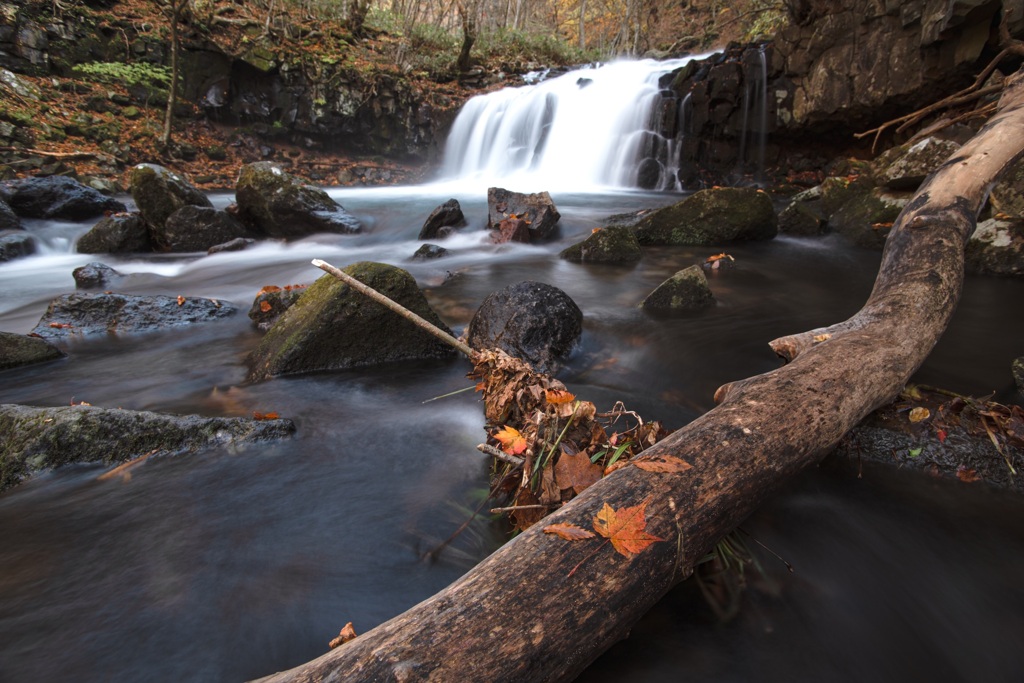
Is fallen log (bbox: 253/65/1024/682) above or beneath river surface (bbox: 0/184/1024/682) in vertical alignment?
above

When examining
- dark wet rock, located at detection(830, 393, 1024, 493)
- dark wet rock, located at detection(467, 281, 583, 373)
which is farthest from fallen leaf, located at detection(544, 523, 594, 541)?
dark wet rock, located at detection(467, 281, 583, 373)

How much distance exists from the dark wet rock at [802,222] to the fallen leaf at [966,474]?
24.0 feet

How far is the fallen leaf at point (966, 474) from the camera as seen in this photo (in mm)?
2887

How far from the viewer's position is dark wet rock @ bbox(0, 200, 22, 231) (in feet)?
30.6

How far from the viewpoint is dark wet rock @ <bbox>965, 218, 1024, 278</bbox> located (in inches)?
267

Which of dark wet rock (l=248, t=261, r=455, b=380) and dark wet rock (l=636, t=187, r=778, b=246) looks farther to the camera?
dark wet rock (l=636, t=187, r=778, b=246)

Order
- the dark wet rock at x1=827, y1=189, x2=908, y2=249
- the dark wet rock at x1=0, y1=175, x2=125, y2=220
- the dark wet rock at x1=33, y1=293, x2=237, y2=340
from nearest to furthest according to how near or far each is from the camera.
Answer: the dark wet rock at x1=33, y1=293, x2=237, y2=340 < the dark wet rock at x1=827, y1=189, x2=908, y2=249 < the dark wet rock at x1=0, y1=175, x2=125, y2=220

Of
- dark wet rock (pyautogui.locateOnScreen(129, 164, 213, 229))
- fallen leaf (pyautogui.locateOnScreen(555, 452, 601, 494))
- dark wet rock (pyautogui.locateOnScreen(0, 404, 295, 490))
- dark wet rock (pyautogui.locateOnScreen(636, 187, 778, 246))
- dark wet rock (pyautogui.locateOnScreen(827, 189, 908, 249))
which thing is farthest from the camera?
dark wet rock (pyautogui.locateOnScreen(636, 187, 778, 246))

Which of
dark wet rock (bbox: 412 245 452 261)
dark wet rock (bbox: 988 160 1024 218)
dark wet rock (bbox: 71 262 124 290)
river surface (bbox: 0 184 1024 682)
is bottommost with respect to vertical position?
dark wet rock (bbox: 71 262 124 290)

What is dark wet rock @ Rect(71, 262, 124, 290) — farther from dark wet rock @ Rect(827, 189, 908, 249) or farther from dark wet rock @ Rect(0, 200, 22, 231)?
dark wet rock @ Rect(827, 189, 908, 249)

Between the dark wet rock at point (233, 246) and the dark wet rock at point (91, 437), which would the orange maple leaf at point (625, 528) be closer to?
the dark wet rock at point (91, 437)

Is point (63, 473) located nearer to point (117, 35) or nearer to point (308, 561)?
point (308, 561)

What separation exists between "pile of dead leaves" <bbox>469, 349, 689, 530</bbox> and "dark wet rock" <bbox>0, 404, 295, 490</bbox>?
1.67 m

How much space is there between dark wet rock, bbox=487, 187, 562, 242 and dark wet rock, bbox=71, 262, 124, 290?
581cm
